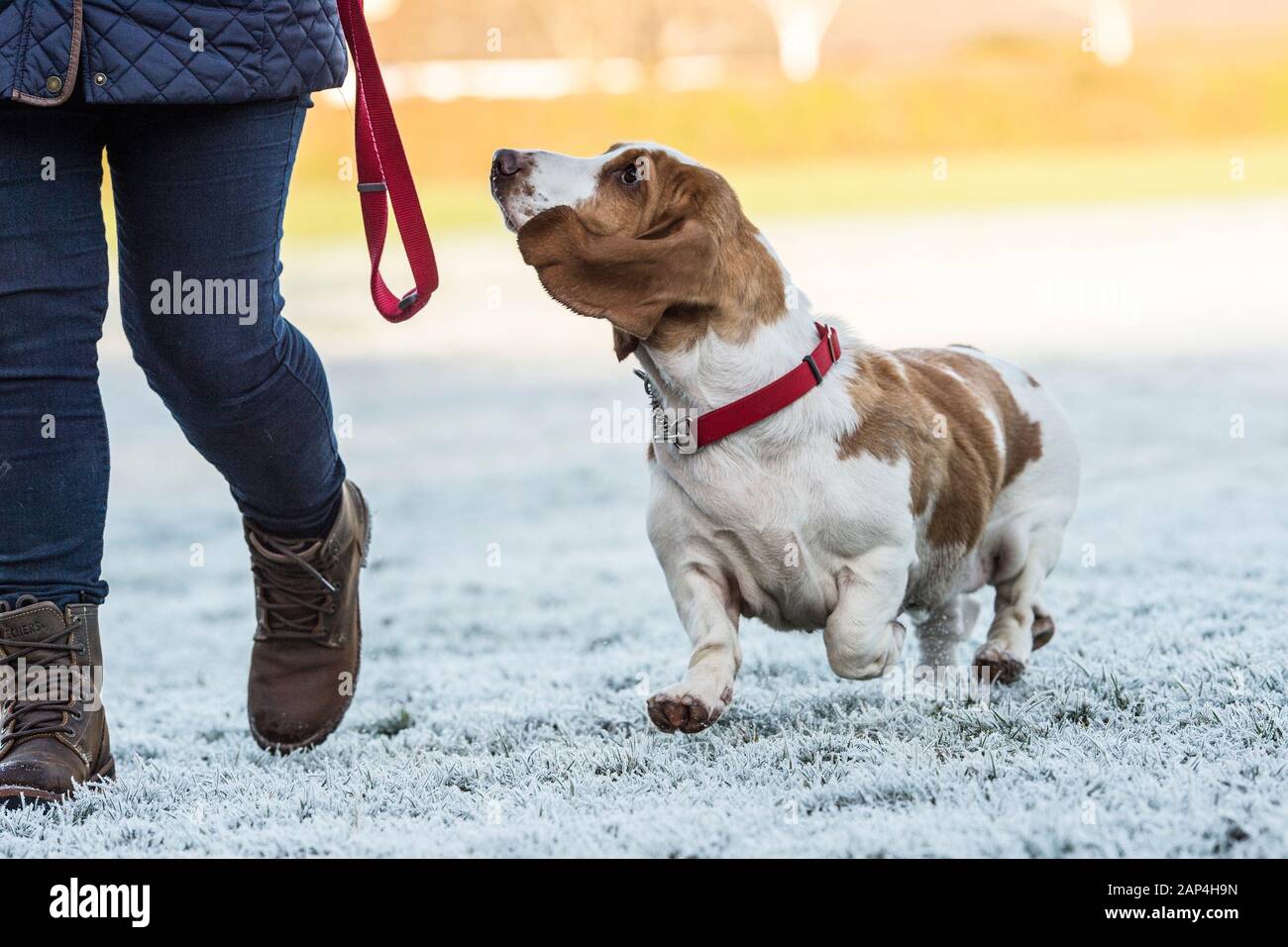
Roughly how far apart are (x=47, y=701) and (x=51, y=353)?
513 millimetres

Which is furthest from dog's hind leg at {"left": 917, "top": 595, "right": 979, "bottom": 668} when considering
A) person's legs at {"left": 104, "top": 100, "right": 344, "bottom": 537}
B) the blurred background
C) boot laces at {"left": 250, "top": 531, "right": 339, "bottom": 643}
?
the blurred background

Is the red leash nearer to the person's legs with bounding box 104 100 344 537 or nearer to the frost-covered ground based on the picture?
the person's legs with bounding box 104 100 344 537

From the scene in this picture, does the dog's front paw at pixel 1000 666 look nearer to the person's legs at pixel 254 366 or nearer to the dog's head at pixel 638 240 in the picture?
the dog's head at pixel 638 240

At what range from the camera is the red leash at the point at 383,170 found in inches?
99.6

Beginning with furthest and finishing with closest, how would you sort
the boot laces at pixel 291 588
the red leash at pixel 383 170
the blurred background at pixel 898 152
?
the blurred background at pixel 898 152 < the boot laces at pixel 291 588 < the red leash at pixel 383 170

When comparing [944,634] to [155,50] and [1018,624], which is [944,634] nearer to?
[1018,624]

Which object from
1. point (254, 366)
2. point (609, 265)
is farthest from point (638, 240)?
point (254, 366)

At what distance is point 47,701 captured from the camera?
2.34 metres

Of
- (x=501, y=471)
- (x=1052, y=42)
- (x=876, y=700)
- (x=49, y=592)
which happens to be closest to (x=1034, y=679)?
(x=876, y=700)

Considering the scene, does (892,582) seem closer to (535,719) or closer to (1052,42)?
(535,719)

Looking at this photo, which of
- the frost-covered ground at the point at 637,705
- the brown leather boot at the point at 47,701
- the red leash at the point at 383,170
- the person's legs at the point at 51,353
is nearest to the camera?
the frost-covered ground at the point at 637,705

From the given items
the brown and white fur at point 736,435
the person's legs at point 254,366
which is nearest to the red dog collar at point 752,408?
the brown and white fur at point 736,435

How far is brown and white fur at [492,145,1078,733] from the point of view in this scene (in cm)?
238

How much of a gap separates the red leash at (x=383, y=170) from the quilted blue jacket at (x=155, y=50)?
22 cm
